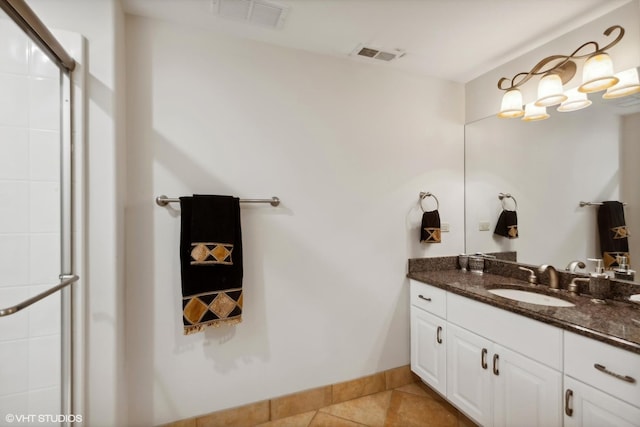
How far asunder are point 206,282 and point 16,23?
1.20 meters

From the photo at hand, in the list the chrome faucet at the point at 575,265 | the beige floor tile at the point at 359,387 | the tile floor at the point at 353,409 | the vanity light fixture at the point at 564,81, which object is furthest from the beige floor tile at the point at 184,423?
the vanity light fixture at the point at 564,81

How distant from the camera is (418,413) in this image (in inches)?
71.6

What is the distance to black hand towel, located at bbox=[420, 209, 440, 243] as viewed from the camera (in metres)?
2.04

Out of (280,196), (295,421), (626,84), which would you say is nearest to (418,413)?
(295,421)

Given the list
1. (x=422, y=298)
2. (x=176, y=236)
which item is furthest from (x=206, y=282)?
(x=422, y=298)

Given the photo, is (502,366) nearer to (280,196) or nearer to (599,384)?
(599,384)

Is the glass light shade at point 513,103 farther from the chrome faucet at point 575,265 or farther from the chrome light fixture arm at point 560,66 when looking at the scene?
the chrome faucet at point 575,265

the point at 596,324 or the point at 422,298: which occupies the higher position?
the point at 596,324

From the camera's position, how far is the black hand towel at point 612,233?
1.46m

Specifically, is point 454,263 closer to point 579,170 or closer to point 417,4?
point 579,170

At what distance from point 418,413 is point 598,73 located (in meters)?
2.09

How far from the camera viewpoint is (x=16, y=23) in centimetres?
92

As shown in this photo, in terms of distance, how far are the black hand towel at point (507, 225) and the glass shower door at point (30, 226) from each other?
8.31ft

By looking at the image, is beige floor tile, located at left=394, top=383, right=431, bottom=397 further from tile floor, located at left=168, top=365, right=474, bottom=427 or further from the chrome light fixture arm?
the chrome light fixture arm
